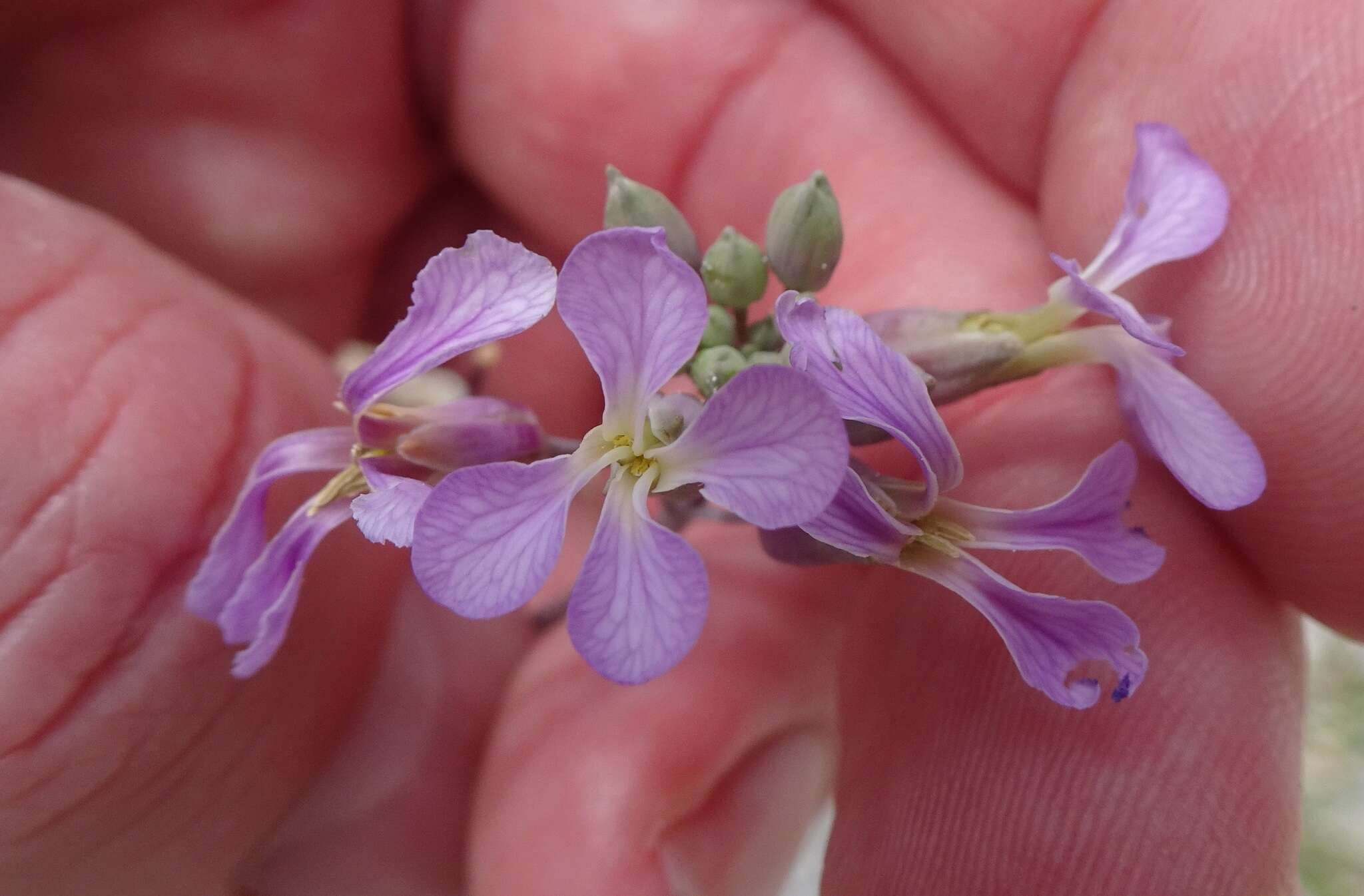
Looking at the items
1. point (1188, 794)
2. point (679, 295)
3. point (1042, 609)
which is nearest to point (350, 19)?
point (679, 295)

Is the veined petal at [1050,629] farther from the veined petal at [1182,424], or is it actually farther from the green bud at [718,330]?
the green bud at [718,330]

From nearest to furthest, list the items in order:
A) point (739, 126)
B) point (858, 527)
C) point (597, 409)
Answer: point (858, 527) → point (739, 126) → point (597, 409)

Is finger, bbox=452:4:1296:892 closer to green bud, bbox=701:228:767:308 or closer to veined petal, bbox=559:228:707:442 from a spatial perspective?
green bud, bbox=701:228:767:308

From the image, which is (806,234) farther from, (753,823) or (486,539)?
(753,823)

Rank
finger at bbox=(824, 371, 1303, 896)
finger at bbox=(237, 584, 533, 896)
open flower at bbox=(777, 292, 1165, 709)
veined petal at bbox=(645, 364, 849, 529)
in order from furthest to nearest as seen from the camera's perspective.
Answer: finger at bbox=(237, 584, 533, 896)
finger at bbox=(824, 371, 1303, 896)
open flower at bbox=(777, 292, 1165, 709)
veined petal at bbox=(645, 364, 849, 529)

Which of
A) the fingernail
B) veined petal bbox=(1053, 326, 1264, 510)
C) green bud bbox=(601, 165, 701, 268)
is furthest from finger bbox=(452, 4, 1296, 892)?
green bud bbox=(601, 165, 701, 268)

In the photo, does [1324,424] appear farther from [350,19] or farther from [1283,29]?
[350,19]

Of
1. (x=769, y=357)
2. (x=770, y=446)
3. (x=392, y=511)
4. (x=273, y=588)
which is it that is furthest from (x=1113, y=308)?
(x=273, y=588)
